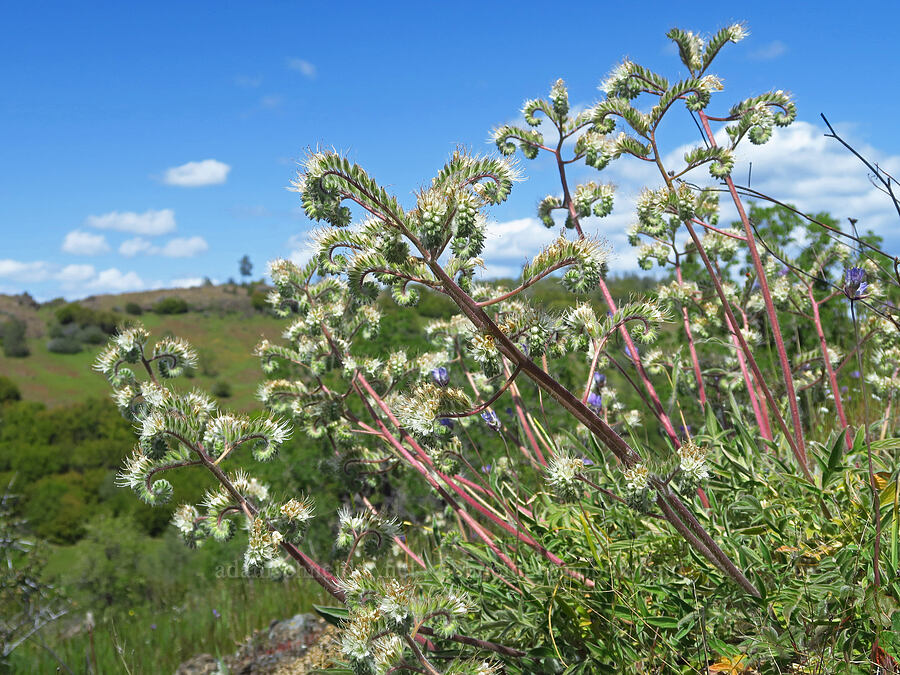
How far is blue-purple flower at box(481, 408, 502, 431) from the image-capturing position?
3.77 meters

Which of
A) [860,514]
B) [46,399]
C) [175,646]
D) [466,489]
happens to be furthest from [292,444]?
[46,399]

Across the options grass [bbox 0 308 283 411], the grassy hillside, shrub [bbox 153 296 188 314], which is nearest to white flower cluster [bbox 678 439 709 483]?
the grassy hillside

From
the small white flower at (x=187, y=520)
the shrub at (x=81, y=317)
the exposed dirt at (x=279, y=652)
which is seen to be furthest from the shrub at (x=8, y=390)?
the small white flower at (x=187, y=520)

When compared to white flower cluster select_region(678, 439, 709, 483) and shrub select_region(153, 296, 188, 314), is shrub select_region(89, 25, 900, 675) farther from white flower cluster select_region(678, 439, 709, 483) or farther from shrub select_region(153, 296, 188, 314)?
shrub select_region(153, 296, 188, 314)

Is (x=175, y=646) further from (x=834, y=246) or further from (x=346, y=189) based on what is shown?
(x=834, y=246)

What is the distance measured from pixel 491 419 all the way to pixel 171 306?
439 feet

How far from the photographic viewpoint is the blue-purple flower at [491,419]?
148 inches

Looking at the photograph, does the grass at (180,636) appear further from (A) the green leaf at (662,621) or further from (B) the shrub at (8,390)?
(B) the shrub at (8,390)

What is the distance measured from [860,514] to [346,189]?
304 cm

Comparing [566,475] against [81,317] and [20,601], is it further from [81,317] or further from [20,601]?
[81,317]

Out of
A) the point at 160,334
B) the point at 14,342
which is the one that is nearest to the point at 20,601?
the point at 160,334

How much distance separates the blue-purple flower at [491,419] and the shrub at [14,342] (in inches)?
5202

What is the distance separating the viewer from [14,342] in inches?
4451

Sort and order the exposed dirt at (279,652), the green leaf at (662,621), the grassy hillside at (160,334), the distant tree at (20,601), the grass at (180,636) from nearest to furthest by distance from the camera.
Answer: the green leaf at (662,621) → the exposed dirt at (279,652) → the grass at (180,636) → the distant tree at (20,601) → the grassy hillside at (160,334)
